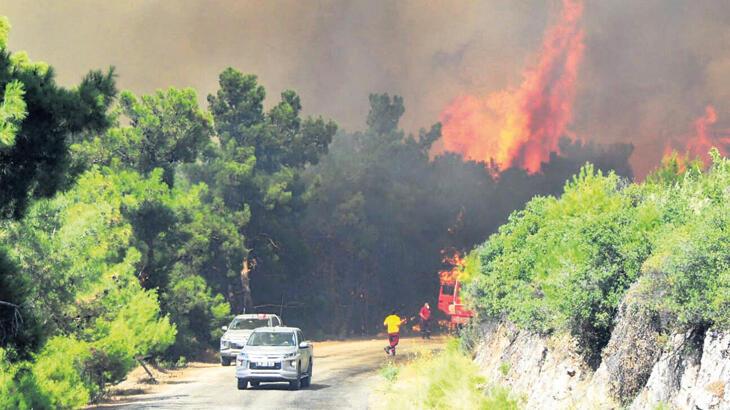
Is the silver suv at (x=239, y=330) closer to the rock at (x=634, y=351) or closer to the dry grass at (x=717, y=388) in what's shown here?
the rock at (x=634, y=351)

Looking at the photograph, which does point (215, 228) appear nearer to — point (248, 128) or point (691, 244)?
point (248, 128)

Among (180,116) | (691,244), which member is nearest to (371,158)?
(180,116)

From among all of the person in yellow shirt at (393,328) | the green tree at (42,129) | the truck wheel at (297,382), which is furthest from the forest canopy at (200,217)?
the person in yellow shirt at (393,328)

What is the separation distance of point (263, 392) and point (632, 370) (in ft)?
49.3

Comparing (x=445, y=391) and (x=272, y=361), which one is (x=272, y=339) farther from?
(x=445, y=391)

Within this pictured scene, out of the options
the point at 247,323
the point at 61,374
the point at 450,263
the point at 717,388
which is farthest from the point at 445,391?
the point at 450,263

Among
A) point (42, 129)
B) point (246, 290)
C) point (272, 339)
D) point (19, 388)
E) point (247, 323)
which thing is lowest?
point (19, 388)

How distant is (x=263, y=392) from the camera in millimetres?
27922

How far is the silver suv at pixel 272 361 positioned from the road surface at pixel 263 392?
0.39 metres

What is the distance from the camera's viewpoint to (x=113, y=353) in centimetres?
2639

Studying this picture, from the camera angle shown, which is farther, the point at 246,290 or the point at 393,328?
the point at 246,290

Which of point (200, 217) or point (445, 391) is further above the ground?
point (200, 217)

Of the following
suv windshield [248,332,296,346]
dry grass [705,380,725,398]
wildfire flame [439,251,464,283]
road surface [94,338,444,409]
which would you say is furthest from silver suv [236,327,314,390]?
wildfire flame [439,251,464,283]

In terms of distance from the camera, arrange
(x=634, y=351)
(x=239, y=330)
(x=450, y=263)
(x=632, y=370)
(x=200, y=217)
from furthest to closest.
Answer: (x=450, y=263) → (x=200, y=217) → (x=239, y=330) → (x=634, y=351) → (x=632, y=370)
